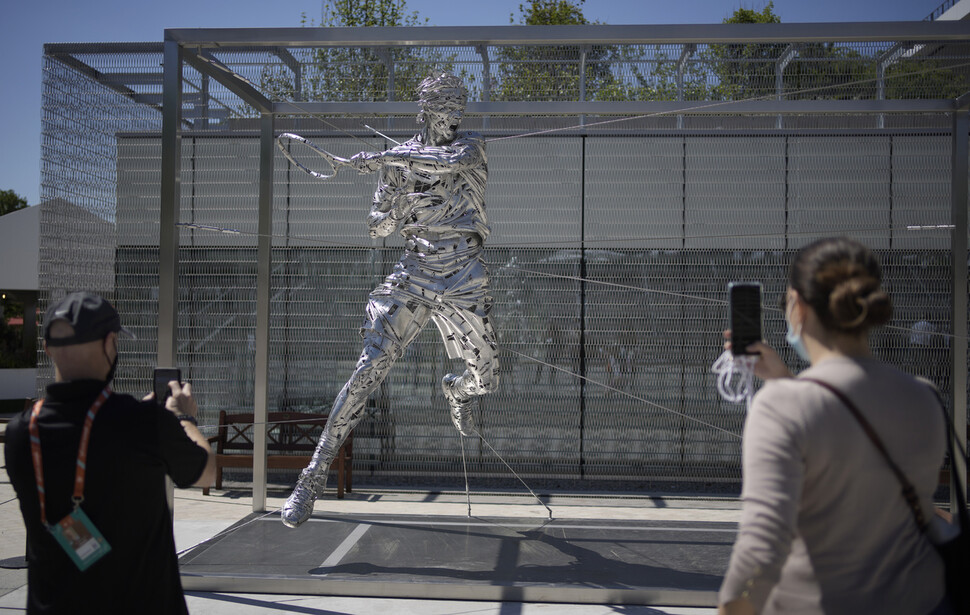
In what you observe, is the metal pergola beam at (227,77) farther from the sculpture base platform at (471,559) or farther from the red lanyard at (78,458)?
the red lanyard at (78,458)

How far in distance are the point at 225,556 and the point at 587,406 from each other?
3453 millimetres

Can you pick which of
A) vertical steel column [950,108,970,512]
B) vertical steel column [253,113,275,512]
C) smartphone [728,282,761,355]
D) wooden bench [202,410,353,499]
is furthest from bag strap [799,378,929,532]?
wooden bench [202,410,353,499]

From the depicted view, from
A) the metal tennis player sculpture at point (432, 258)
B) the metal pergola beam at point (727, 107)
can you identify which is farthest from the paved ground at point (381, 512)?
the metal pergola beam at point (727, 107)

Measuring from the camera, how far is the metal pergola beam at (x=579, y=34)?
13.8ft

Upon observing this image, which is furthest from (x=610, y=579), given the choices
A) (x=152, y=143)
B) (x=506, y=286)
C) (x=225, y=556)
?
(x=152, y=143)

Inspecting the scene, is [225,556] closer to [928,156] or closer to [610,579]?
[610,579]

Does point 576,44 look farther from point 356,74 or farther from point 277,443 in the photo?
point 277,443

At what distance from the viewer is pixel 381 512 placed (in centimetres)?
573

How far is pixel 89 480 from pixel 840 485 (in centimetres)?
160

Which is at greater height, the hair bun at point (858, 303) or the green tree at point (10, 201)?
the green tree at point (10, 201)

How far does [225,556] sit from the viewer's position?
432 cm

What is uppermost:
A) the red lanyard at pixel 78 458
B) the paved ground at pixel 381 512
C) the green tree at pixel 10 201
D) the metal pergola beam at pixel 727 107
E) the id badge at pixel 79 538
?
the green tree at pixel 10 201

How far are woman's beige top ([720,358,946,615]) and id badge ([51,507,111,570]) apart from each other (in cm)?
137

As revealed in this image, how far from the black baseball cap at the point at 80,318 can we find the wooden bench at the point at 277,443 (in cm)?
461
